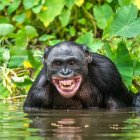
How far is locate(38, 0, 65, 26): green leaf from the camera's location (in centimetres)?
1293

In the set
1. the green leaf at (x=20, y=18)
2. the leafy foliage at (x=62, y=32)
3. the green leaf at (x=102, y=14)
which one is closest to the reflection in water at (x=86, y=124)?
the leafy foliage at (x=62, y=32)

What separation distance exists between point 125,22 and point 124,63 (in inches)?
21.7

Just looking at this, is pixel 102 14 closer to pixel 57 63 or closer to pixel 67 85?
pixel 57 63

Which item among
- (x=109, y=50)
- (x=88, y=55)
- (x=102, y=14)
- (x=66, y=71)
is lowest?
(x=66, y=71)

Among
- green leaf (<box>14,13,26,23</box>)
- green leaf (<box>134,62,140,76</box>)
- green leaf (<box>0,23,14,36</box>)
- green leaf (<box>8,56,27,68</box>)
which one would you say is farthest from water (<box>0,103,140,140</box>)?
green leaf (<box>14,13,26,23</box>)

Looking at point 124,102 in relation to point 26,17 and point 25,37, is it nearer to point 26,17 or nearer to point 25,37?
point 25,37

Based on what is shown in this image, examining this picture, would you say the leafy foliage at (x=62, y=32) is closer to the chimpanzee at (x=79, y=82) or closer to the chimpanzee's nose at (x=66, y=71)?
the chimpanzee at (x=79, y=82)

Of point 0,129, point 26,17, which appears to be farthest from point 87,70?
point 26,17

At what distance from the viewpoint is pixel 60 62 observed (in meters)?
8.92

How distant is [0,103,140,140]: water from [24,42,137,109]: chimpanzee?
316 mm

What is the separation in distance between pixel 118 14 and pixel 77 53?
44.7 inches

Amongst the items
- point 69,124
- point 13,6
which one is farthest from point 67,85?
point 13,6

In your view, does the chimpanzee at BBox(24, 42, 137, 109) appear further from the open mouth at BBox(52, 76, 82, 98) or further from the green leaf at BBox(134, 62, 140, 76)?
the green leaf at BBox(134, 62, 140, 76)

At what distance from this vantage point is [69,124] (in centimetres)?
718
